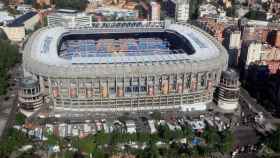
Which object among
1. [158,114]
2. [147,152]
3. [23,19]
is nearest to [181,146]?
[147,152]

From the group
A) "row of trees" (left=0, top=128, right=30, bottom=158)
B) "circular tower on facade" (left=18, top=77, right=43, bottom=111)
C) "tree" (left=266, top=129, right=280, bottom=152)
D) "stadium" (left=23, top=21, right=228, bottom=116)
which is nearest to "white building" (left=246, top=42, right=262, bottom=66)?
"stadium" (left=23, top=21, right=228, bottom=116)

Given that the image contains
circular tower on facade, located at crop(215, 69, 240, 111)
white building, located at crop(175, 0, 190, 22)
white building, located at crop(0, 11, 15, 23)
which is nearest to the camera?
circular tower on facade, located at crop(215, 69, 240, 111)

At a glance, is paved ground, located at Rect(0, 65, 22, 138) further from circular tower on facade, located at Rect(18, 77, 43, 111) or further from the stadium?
the stadium

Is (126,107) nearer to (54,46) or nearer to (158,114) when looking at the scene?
(158,114)

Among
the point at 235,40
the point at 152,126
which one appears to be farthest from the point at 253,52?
the point at 152,126

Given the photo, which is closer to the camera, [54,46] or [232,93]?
[232,93]

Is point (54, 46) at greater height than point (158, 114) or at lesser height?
greater
